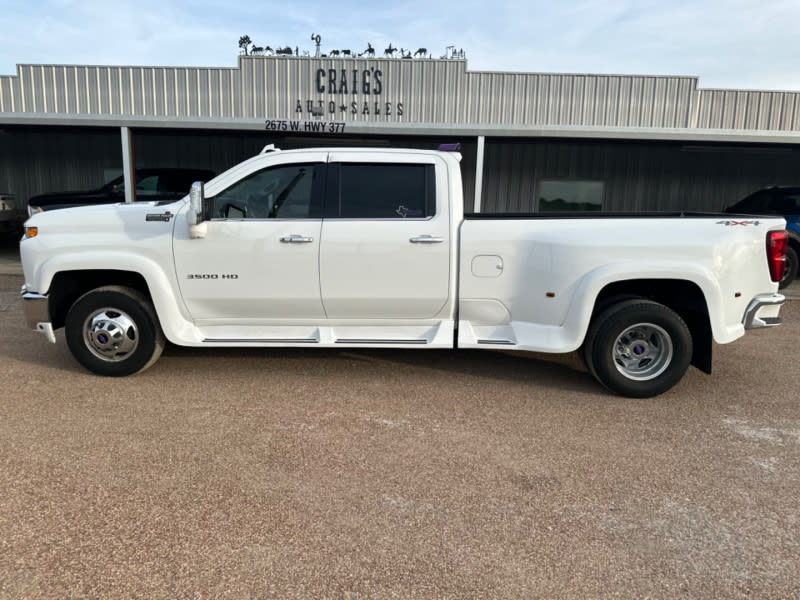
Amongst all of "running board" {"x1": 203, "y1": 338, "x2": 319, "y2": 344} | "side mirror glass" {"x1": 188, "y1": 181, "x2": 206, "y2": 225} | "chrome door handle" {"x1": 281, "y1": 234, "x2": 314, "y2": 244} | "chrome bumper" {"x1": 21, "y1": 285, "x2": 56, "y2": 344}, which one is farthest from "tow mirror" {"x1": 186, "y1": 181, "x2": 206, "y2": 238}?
"chrome bumper" {"x1": 21, "y1": 285, "x2": 56, "y2": 344}

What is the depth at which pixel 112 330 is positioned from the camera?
4887 millimetres

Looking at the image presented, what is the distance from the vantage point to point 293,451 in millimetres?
3658

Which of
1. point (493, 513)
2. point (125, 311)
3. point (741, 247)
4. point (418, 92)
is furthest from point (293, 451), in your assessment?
point (418, 92)

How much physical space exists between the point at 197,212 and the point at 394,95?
13.6 meters

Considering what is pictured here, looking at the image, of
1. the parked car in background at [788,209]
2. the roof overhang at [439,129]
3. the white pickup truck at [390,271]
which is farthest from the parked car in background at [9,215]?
the parked car in background at [788,209]

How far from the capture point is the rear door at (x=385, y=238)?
15.6 ft

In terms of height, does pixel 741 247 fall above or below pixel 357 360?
above

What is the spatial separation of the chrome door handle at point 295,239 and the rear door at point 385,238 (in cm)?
13

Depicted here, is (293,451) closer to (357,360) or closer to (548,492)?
(548,492)

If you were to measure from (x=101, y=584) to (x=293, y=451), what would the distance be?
1390 mm

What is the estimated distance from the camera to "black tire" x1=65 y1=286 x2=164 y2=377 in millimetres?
4879

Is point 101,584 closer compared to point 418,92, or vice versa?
point 101,584

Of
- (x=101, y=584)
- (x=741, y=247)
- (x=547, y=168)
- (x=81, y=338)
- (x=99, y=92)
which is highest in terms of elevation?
(x=99, y=92)

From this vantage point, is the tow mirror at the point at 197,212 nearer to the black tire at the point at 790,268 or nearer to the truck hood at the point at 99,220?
the truck hood at the point at 99,220
